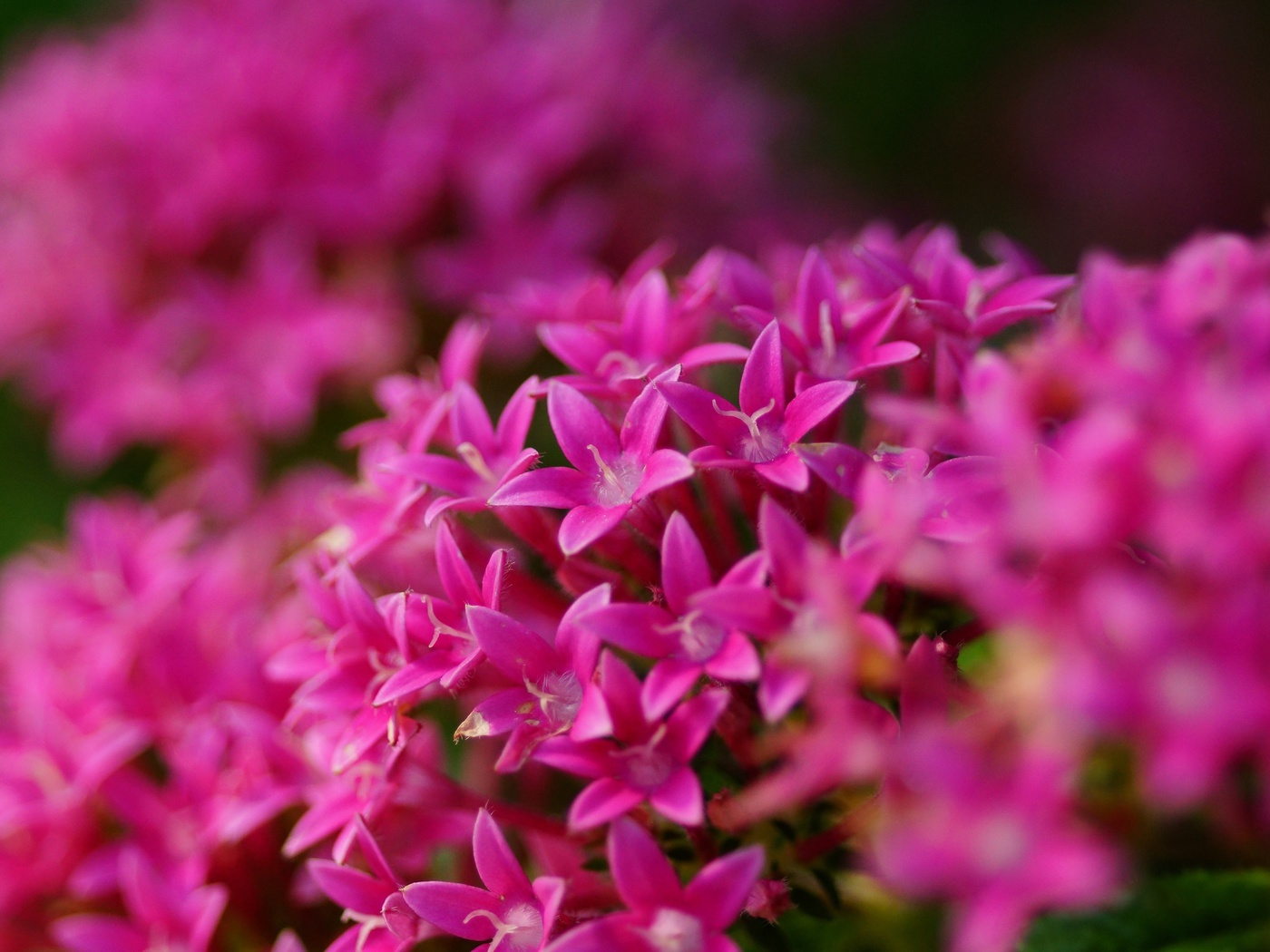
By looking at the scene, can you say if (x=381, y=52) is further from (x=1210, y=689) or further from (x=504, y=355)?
(x=1210, y=689)

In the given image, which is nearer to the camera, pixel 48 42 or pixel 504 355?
pixel 504 355

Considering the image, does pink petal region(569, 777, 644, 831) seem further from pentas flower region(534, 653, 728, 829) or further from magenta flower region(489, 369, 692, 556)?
magenta flower region(489, 369, 692, 556)

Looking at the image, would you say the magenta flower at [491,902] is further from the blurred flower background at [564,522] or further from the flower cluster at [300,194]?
the flower cluster at [300,194]

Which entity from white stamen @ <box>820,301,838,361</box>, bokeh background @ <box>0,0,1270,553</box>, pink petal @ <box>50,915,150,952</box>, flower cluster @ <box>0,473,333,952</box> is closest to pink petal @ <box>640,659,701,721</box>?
white stamen @ <box>820,301,838,361</box>

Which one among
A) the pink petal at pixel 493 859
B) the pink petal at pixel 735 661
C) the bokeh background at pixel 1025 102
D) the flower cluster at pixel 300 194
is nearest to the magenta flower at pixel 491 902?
the pink petal at pixel 493 859

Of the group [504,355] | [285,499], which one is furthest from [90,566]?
[504,355]
